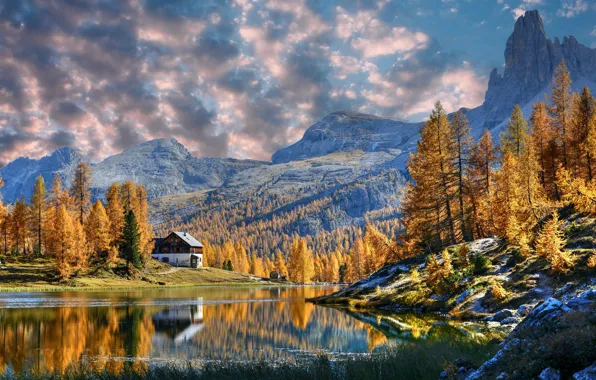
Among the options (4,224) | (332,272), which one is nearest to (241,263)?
(332,272)

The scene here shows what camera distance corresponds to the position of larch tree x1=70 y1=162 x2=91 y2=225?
343 ft

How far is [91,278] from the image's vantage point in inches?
3526

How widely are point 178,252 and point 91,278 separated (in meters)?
57.4

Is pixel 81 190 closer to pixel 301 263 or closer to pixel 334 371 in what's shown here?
pixel 301 263

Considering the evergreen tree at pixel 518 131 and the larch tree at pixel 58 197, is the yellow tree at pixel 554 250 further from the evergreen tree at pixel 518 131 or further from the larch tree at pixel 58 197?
the larch tree at pixel 58 197

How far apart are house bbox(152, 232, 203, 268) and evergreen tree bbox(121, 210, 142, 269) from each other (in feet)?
136

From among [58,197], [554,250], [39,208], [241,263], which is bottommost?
[241,263]

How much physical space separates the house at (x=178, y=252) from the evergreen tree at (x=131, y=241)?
41.4 meters

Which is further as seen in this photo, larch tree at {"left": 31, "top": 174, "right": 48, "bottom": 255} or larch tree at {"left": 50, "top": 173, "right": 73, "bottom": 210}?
larch tree at {"left": 50, "top": 173, "right": 73, "bottom": 210}

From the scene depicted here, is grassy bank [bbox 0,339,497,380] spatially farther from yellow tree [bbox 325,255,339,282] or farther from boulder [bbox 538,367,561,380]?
yellow tree [bbox 325,255,339,282]

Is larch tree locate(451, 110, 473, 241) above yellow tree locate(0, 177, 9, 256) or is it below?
above

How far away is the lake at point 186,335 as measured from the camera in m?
21.5

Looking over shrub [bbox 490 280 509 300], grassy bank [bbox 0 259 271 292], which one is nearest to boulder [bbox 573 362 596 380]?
shrub [bbox 490 280 509 300]

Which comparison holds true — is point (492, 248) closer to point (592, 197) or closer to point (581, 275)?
point (581, 275)
